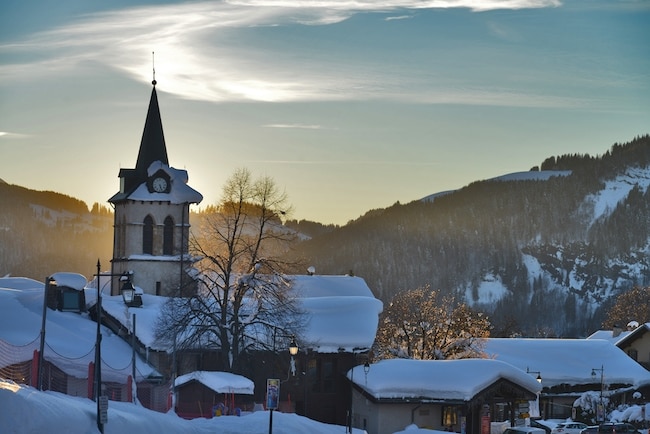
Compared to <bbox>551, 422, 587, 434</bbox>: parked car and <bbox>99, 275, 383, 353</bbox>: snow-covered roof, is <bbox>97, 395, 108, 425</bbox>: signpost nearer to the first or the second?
<bbox>99, 275, 383, 353</bbox>: snow-covered roof

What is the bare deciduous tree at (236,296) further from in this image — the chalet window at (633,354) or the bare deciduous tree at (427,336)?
the chalet window at (633,354)

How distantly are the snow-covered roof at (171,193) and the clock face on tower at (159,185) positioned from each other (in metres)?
0.30

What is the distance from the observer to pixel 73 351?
182ft

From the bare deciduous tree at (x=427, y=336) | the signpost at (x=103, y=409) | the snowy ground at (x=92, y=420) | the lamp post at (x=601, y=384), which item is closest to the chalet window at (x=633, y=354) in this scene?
the bare deciduous tree at (x=427, y=336)

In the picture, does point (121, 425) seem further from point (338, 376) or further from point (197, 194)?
point (197, 194)

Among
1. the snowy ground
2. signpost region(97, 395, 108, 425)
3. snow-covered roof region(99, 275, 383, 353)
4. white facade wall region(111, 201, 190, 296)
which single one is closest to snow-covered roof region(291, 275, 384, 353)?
snow-covered roof region(99, 275, 383, 353)

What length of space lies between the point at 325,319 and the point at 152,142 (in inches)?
685

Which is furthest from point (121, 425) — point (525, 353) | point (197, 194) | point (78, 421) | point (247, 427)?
point (525, 353)

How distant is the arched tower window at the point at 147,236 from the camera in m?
72.9

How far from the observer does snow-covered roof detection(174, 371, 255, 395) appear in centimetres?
5262

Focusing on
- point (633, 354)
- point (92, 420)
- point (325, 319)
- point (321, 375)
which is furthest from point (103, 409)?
point (633, 354)

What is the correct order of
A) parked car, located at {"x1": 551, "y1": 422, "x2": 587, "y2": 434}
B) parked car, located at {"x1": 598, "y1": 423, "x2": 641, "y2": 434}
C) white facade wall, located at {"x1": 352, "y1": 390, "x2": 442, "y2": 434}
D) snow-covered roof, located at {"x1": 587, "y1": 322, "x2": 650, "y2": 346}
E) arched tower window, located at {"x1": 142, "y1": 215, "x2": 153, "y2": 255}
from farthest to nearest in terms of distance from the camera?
1. snow-covered roof, located at {"x1": 587, "y1": 322, "x2": 650, "y2": 346}
2. arched tower window, located at {"x1": 142, "y1": 215, "x2": 153, "y2": 255}
3. white facade wall, located at {"x1": 352, "y1": 390, "x2": 442, "y2": 434}
4. parked car, located at {"x1": 551, "y1": 422, "x2": 587, "y2": 434}
5. parked car, located at {"x1": 598, "y1": 423, "x2": 641, "y2": 434}

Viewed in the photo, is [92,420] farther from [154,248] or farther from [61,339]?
[154,248]

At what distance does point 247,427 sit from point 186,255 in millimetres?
34147
